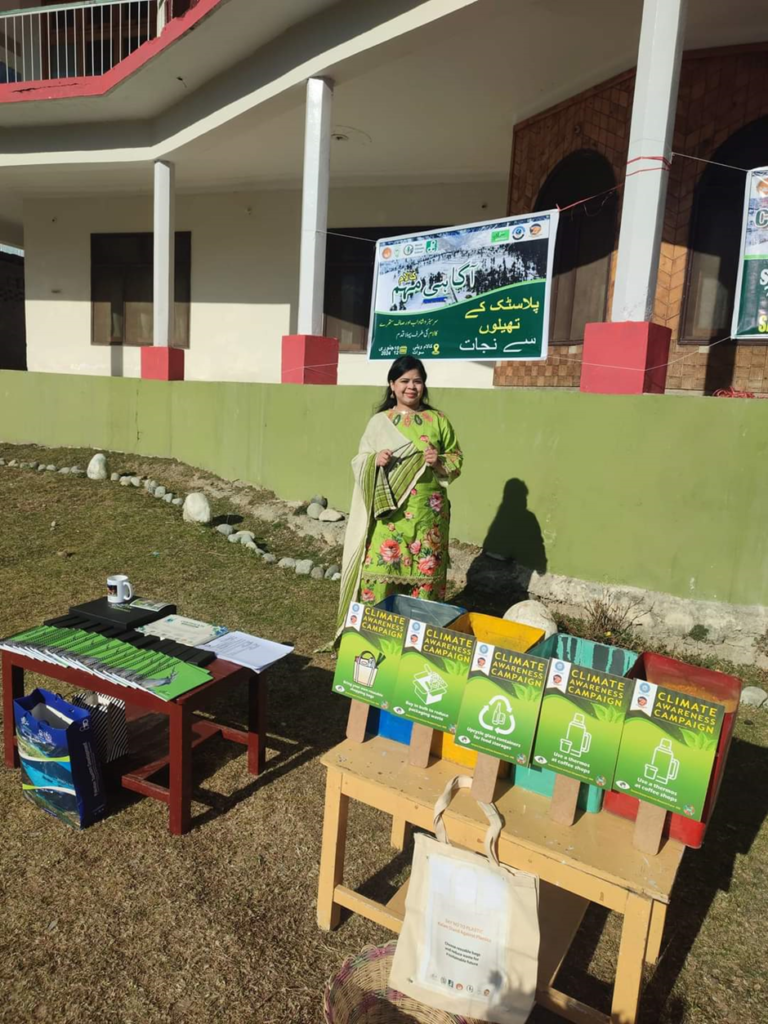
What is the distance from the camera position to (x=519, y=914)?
1594 mm

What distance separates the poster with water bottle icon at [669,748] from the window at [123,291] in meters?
10.9

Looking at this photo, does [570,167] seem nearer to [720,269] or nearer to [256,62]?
[720,269]

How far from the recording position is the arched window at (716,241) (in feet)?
19.2

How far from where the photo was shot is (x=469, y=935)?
5.37 ft

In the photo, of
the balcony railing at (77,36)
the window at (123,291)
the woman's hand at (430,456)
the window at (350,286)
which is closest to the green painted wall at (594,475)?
the woman's hand at (430,456)

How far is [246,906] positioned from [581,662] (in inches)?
52.4

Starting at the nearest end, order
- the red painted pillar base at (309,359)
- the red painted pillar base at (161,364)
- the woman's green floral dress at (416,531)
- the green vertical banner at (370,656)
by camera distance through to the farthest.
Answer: the green vertical banner at (370,656) < the woman's green floral dress at (416,531) < the red painted pillar base at (309,359) < the red painted pillar base at (161,364)

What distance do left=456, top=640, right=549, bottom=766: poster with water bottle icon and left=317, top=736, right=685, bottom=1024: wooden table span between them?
175mm

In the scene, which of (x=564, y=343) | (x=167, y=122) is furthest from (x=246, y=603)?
(x=167, y=122)

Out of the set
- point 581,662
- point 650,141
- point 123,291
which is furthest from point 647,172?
point 123,291

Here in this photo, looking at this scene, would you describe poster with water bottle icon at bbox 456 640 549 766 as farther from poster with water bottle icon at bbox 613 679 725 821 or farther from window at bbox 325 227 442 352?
window at bbox 325 227 442 352

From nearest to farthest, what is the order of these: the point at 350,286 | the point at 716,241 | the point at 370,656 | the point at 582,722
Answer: the point at 582,722
the point at 370,656
the point at 716,241
the point at 350,286

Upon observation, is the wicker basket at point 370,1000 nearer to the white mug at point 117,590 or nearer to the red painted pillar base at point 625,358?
the white mug at point 117,590

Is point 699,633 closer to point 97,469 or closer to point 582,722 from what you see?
point 582,722
